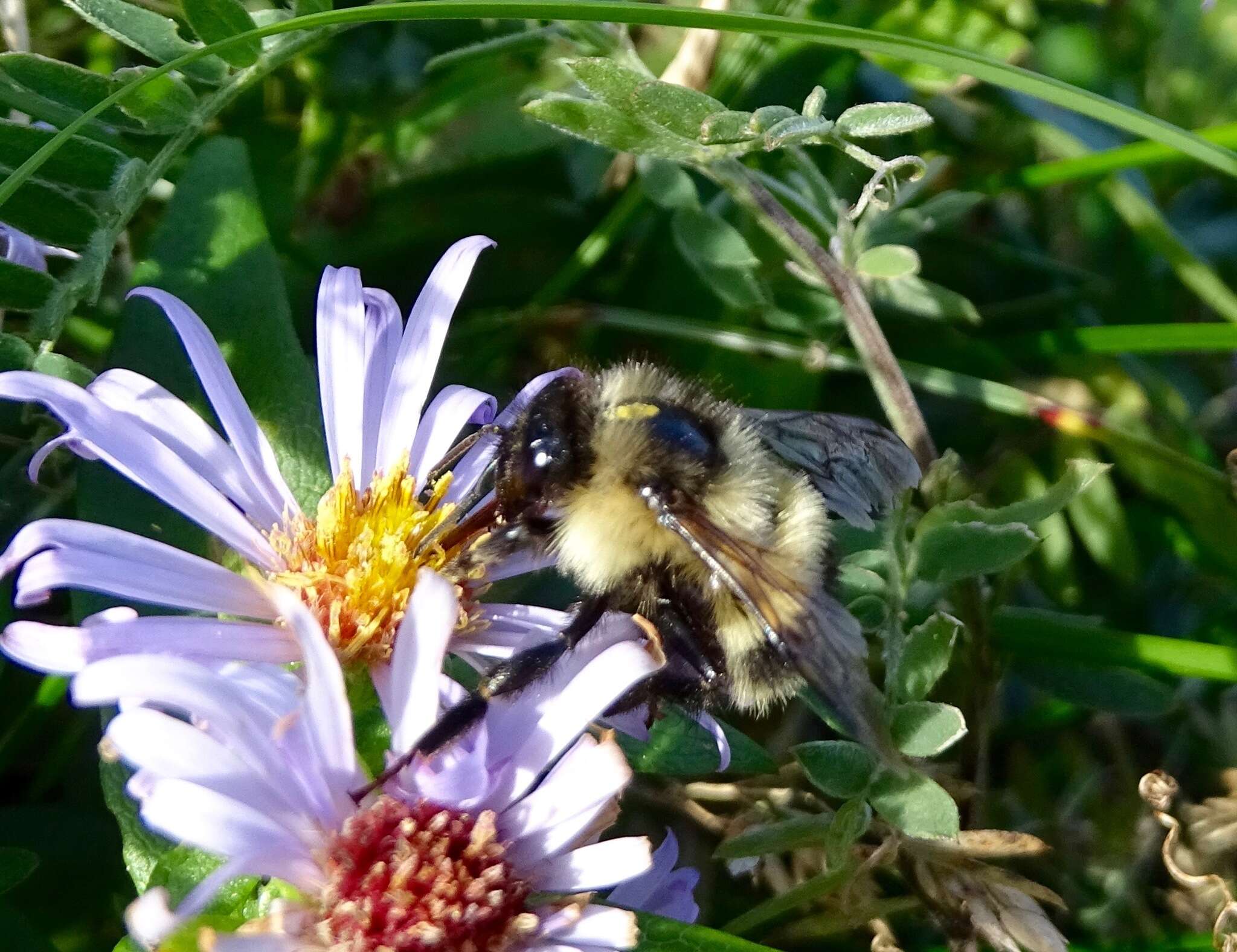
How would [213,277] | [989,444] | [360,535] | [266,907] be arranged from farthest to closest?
[989,444]
[213,277]
[360,535]
[266,907]

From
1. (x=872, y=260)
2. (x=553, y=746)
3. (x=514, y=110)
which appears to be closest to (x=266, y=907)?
(x=553, y=746)

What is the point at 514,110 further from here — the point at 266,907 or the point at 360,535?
the point at 266,907

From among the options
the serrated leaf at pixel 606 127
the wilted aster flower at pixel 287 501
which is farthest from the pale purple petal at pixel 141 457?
the serrated leaf at pixel 606 127

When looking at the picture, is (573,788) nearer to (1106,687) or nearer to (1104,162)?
(1106,687)

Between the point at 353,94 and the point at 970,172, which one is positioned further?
the point at 970,172

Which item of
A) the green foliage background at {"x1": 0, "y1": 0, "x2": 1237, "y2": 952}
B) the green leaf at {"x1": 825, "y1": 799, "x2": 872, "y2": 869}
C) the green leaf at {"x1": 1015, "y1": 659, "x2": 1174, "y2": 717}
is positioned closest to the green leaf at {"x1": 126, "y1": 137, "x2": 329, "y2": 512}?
the green foliage background at {"x1": 0, "y1": 0, "x2": 1237, "y2": 952}

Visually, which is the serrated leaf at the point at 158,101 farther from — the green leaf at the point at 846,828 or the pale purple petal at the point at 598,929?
the green leaf at the point at 846,828

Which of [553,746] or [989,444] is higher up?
[553,746]
